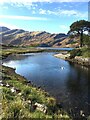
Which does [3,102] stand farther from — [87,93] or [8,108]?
[87,93]

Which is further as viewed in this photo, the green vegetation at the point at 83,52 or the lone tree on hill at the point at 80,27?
the lone tree on hill at the point at 80,27

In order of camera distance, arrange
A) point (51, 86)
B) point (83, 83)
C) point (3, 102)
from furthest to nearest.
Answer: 1. point (83, 83)
2. point (51, 86)
3. point (3, 102)

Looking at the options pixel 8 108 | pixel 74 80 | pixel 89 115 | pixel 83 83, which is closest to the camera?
pixel 8 108

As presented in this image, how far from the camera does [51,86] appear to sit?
36.6m

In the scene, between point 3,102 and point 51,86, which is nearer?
point 3,102

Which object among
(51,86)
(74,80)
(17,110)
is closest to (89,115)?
(17,110)

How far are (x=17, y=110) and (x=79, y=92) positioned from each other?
18.0 m

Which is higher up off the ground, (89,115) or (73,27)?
(73,27)

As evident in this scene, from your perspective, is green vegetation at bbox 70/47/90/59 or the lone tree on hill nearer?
green vegetation at bbox 70/47/90/59

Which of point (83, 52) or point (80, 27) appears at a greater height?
point (80, 27)

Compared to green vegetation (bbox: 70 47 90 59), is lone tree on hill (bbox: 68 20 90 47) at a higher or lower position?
higher

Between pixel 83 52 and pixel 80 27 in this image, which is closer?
pixel 83 52

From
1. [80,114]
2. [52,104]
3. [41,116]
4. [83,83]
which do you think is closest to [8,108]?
[41,116]

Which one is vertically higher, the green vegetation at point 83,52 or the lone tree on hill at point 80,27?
the lone tree on hill at point 80,27
